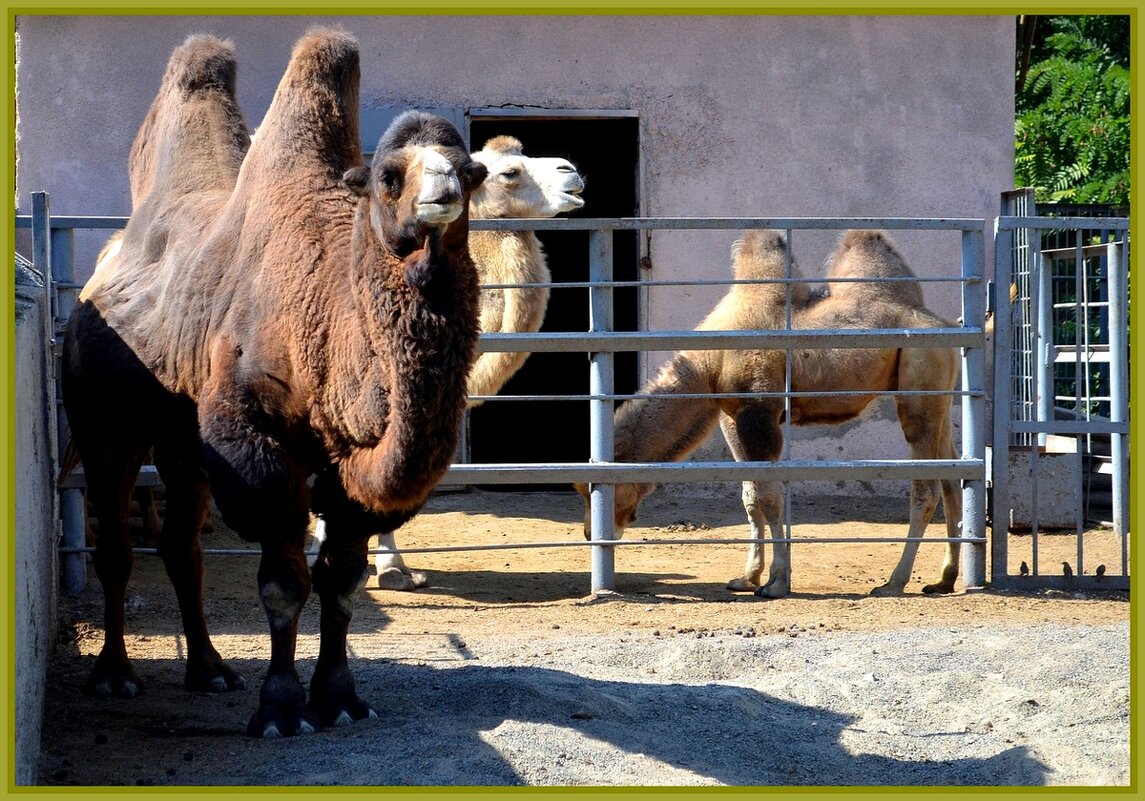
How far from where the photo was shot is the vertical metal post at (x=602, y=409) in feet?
23.8

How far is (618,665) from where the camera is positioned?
575cm

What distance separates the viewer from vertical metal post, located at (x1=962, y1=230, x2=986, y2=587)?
24.7ft

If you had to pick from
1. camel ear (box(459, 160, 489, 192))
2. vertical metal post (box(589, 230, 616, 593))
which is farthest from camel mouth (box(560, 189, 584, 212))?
camel ear (box(459, 160, 489, 192))

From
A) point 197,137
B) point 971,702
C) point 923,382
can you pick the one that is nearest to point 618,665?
point 971,702

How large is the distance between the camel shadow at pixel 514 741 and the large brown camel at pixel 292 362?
0.76 ft

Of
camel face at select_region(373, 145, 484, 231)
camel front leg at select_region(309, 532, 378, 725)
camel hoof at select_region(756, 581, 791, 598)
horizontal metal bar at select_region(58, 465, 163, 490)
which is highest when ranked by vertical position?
camel face at select_region(373, 145, 484, 231)

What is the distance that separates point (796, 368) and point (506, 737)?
4583 mm

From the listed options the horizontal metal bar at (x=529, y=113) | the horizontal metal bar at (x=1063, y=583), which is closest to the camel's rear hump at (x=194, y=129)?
the horizontal metal bar at (x=1063, y=583)

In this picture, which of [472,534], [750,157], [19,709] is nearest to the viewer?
[19,709]

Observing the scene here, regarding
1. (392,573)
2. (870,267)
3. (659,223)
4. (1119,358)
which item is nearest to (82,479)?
(392,573)

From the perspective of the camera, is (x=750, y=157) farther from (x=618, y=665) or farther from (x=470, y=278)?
(x=470, y=278)

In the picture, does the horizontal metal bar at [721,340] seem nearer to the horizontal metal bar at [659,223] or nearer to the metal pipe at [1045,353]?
the horizontal metal bar at [659,223]

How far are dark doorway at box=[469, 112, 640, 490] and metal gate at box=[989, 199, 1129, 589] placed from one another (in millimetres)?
4164

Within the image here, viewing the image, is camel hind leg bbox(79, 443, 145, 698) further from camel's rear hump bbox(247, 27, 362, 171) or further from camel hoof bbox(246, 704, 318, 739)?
camel's rear hump bbox(247, 27, 362, 171)
